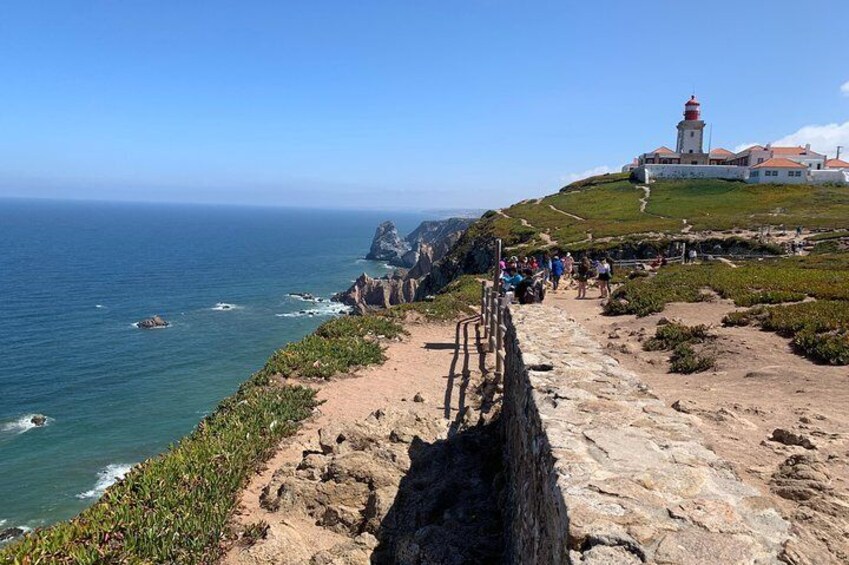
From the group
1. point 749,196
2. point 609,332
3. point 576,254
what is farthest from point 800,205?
point 609,332

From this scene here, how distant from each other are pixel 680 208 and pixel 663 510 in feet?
235

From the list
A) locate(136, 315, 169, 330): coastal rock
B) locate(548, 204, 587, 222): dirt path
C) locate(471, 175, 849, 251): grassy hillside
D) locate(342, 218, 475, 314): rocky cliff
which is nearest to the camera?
locate(471, 175, 849, 251): grassy hillside

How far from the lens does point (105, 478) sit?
92.1 ft

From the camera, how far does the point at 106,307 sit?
67062mm

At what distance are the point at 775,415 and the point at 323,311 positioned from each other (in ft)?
217

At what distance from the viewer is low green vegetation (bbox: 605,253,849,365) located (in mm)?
12941

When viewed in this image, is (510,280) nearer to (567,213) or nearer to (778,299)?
(778,299)

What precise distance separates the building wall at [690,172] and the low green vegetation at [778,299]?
6829 cm

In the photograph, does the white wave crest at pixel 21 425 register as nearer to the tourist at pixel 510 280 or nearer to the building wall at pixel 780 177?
the tourist at pixel 510 280

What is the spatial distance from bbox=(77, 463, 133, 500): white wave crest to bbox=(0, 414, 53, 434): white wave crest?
A: 866cm

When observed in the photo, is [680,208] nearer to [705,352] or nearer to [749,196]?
[749,196]

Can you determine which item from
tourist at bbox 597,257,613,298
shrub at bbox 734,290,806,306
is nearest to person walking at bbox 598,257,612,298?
tourist at bbox 597,257,613,298

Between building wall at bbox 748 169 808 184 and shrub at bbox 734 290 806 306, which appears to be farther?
building wall at bbox 748 169 808 184

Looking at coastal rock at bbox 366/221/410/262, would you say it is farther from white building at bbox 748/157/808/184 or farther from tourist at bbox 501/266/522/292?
tourist at bbox 501/266/522/292
